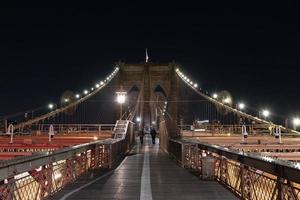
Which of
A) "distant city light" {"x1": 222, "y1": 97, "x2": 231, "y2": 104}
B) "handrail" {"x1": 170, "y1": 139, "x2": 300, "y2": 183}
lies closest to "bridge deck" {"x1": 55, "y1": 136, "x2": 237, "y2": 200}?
"handrail" {"x1": 170, "y1": 139, "x2": 300, "y2": 183}

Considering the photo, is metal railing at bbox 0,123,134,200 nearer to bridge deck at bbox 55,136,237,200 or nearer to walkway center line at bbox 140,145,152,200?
bridge deck at bbox 55,136,237,200

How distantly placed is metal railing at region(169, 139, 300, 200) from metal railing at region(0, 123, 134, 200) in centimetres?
404

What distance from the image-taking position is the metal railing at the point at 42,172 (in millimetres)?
7285

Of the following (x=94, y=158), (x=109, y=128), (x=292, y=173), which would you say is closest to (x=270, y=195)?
(x=292, y=173)

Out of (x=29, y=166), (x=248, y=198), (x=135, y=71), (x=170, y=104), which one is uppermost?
(x=135, y=71)

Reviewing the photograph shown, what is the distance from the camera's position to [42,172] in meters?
9.48

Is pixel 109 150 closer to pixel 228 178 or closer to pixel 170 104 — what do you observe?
pixel 228 178

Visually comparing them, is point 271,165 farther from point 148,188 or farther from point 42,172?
point 42,172

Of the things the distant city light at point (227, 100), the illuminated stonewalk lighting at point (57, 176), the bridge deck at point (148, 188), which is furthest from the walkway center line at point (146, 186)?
the distant city light at point (227, 100)

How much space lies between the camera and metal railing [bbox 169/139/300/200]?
265 inches

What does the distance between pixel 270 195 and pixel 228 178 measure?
3943 mm

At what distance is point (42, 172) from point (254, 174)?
14.6 feet

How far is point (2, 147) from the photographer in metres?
25.3

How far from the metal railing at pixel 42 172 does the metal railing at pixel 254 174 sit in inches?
159
